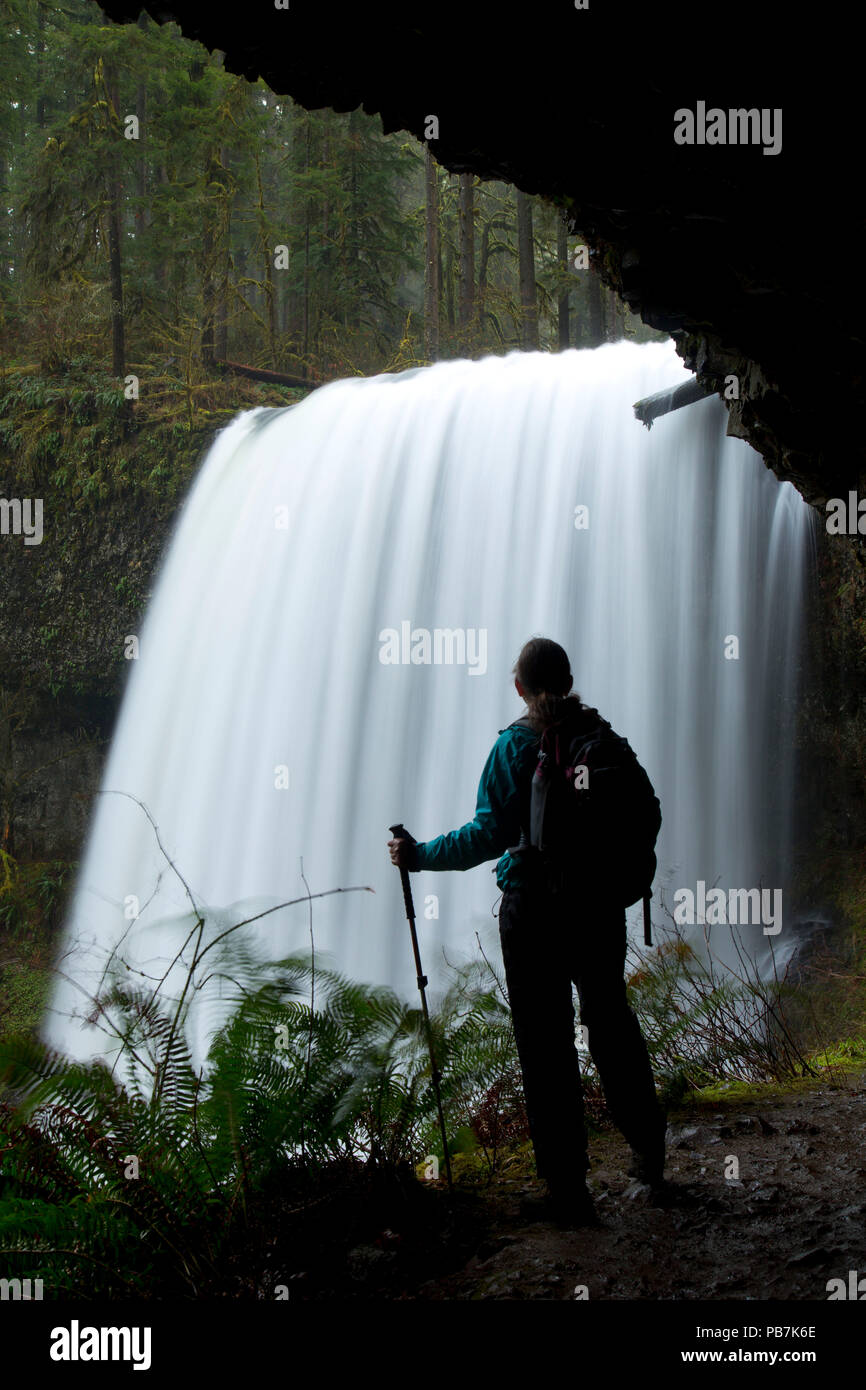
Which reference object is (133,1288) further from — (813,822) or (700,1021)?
(813,822)

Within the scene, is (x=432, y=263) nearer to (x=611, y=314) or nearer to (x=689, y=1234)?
(x=611, y=314)

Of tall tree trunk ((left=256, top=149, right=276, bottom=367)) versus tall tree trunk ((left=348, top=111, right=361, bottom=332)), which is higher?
tall tree trunk ((left=348, top=111, right=361, bottom=332))

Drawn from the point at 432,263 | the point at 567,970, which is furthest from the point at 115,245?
the point at 567,970

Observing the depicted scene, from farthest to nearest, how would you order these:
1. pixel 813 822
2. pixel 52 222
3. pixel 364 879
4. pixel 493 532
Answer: pixel 52 222 → pixel 493 532 → pixel 364 879 → pixel 813 822

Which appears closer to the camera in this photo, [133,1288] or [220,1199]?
[133,1288]

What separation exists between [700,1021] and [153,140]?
49.2ft

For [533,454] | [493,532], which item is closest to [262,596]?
[493,532]

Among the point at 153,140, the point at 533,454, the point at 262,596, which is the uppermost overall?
the point at 153,140

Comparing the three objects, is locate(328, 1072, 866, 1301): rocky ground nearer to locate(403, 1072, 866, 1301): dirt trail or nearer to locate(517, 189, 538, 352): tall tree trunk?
locate(403, 1072, 866, 1301): dirt trail

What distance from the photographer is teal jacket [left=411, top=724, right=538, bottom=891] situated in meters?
2.95

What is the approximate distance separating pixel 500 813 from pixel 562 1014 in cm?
65

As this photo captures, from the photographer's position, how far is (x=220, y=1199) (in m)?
2.59

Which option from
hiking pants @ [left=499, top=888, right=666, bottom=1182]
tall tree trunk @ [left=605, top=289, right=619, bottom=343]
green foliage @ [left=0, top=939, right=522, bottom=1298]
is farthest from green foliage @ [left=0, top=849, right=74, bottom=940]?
tall tree trunk @ [left=605, top=289, right=619, bottom=343]

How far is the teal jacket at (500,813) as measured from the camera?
9.66ft
